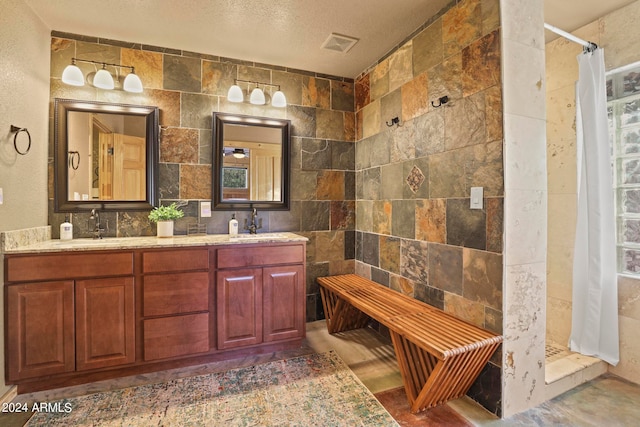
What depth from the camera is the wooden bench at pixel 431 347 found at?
5.19ft

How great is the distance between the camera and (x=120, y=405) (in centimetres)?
180

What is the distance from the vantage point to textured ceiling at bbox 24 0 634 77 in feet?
6.70

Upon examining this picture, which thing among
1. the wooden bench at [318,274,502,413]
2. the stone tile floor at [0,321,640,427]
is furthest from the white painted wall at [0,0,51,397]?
the wooden bench at [318,274,502,413]

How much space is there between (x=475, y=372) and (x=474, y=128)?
144cm

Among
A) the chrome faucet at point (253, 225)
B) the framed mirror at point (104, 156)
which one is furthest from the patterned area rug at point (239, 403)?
the framed mirror at point (104, 156)

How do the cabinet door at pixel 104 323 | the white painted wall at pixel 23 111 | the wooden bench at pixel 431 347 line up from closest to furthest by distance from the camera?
the wooden bench at pixel 431 347 < the white painted wall at pixel 23 111 < the cabinet door at pixel 104 323

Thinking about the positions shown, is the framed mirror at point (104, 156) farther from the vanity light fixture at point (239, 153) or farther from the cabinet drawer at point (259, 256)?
the cabinet drawer at point (259, 256)

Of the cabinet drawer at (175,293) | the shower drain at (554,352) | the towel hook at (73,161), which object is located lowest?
the shower drain at (554,352)

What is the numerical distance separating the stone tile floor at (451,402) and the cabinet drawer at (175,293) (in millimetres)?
464

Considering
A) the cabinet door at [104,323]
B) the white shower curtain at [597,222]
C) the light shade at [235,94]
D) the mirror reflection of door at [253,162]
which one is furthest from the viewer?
the mirror reflection of door at [253,162]

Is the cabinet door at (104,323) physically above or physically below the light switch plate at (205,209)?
below

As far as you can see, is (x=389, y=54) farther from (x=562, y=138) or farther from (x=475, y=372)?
(x=475, y=372)

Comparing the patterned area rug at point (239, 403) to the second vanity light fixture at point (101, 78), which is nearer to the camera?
the patterned area rug at point (239, 403)

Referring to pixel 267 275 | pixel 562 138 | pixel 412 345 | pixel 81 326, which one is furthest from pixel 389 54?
pixel 81 326
